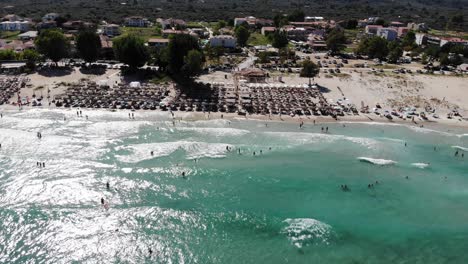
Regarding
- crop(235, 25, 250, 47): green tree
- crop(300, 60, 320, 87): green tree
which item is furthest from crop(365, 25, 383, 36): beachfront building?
crop(300, 60, 320, 87): green tree

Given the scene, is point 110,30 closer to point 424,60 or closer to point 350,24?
point 424,60

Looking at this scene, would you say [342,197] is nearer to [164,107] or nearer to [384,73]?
[164,107]

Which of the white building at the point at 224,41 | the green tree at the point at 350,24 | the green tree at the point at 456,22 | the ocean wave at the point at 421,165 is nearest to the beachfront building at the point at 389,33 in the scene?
the green tree at the point at 350,24

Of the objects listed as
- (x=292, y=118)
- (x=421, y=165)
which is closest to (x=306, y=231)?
(x=421, y=165)

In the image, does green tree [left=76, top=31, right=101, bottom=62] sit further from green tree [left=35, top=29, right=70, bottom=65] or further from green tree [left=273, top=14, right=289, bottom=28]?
green tree [left=273, top=14, right=289, bottom=28]

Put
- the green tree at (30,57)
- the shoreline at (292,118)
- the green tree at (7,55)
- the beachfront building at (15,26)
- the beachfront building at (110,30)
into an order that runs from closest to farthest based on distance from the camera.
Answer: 1. the shoreline at (292,118)
2. the green tree at (30,57)
3. the green tree at (7,55)
4. the beachfront building at (110,30)
5. the beachfront building at (15,26)

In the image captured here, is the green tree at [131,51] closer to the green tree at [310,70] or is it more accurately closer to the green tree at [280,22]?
the green tree at [310,70]
